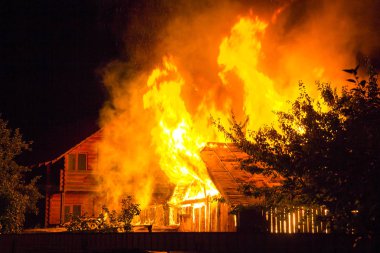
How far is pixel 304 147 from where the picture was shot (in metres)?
8.55

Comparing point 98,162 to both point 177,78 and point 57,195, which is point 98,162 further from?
point 177,78

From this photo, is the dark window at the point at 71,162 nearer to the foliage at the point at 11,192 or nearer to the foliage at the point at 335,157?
the foliage at the point at 11,192

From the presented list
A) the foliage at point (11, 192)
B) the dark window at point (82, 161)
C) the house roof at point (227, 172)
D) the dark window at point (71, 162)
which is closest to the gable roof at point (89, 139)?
the dark window at point (71, 162)

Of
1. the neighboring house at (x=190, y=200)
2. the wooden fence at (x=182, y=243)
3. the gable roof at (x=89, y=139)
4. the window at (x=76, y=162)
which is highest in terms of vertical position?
the gable roof at (x=89, y=139)

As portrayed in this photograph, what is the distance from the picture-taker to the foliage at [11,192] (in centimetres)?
2064

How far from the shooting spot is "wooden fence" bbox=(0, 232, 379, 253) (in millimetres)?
9234

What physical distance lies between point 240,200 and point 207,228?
4502 millimetres

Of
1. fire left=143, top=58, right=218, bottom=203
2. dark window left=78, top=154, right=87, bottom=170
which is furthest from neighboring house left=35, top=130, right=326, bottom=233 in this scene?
fire left=143, top=58, right=218, bottom=203

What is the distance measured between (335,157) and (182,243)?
441 cm

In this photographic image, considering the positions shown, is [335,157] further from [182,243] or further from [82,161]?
[82,161]

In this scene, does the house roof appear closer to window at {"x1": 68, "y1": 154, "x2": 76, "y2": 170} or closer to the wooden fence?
the wooden fence

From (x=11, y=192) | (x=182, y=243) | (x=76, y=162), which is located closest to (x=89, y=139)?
(x=76, y=162)

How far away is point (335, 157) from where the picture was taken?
7836 mm

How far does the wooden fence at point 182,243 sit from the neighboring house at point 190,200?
0.51 metres
